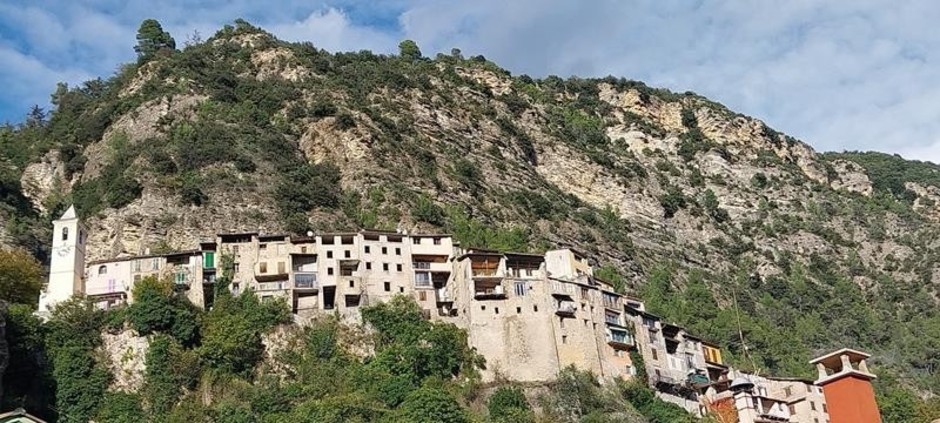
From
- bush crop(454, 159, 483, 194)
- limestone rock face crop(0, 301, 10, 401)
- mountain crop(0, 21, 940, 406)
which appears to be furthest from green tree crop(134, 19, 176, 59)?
limestone rock face crop(0, 301, 10, 401)

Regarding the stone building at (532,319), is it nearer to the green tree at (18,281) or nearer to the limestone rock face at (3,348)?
the limestone rock face at (3,348)

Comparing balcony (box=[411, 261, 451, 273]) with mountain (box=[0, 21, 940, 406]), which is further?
mountain (box=[0, 21, 940, 406])

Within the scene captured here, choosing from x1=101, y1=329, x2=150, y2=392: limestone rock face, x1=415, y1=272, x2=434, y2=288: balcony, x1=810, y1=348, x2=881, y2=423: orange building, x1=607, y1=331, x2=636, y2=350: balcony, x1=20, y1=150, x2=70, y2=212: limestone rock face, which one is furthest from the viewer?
x1=20, y1=150, x2=70, y2=212: limestone rock face

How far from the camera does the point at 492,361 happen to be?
60.4 meters

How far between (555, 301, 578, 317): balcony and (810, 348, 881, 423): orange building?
3475cm

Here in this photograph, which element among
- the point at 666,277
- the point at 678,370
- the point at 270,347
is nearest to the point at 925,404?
the point at 678,370

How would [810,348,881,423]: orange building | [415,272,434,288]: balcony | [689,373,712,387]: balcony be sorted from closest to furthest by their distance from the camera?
[810,348,881,423]: orange building
[415,272,434,288]: balcony
[689,373,712,387]: balcony

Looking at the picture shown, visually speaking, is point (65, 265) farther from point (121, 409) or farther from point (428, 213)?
point (428, 213)

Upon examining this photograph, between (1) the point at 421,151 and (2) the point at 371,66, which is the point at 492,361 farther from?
(2) the point at 371,66

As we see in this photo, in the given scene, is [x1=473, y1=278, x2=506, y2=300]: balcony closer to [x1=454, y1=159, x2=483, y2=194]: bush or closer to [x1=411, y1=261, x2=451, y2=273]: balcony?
[x1=411, y1=261, x2=451, y2=273]: balcony

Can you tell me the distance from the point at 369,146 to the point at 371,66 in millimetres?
25823

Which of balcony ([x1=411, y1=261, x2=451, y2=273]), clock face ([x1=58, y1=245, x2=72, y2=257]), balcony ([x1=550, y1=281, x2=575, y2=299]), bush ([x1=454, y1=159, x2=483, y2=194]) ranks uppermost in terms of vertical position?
bush ([x1=454, y1=159, x2=483, y2=194])

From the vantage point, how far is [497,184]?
98500mm

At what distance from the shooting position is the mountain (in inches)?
3174
